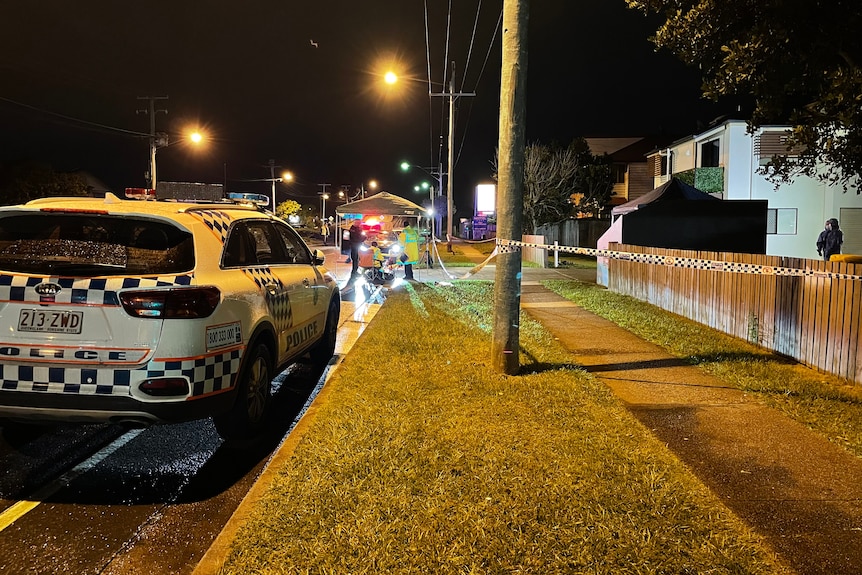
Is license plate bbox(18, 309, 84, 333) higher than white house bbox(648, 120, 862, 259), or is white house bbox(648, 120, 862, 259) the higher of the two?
white house bbox(648, 120, 862, 259)

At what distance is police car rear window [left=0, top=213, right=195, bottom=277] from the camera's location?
4.09 metres

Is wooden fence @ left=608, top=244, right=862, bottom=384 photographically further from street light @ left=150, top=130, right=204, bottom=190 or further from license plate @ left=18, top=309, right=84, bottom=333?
street light @ left=150, top=130, right=204, bottom=190

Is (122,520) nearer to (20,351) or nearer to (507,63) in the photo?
(20,351)

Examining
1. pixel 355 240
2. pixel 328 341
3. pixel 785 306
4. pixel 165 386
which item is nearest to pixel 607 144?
pixel 355 240

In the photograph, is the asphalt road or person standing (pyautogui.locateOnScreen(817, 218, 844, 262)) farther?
person standing (pyautogui.locateOnScreen(817, 218, 844, 262))

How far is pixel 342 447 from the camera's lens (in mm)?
4449

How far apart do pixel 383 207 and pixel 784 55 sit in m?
14.9

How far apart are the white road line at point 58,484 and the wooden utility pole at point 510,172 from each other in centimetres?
339

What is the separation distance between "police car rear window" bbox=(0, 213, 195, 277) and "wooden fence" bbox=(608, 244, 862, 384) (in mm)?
6056

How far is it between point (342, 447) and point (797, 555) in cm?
269

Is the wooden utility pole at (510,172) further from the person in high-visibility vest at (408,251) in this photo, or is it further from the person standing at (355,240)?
the person in high-visibility vest at (408,251)

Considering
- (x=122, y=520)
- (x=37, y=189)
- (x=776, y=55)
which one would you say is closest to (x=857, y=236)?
A: (x=776, y=55)

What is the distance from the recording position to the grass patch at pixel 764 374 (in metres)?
5.17

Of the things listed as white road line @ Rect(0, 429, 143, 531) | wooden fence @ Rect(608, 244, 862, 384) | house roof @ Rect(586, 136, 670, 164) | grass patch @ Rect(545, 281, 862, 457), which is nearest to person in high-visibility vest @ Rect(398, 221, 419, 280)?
Result: grass patch @ Rect(545, 281, 862, 457)
